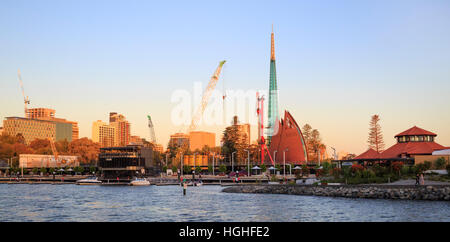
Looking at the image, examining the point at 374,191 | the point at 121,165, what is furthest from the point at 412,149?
the point at 121,165

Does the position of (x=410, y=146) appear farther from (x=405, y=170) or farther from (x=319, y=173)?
(x=405, y=170)

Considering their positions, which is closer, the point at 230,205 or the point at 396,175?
the point at 230,205

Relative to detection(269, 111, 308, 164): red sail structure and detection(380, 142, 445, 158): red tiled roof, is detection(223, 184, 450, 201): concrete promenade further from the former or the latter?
detection(269, 111, 308, 164): red sail structure

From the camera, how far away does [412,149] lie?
102625 millimetres

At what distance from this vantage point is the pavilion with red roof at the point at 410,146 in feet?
333

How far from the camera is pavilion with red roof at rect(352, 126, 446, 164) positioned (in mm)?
101438

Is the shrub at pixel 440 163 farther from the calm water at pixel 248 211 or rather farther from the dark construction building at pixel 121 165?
the dark construction building at pixel 121 165

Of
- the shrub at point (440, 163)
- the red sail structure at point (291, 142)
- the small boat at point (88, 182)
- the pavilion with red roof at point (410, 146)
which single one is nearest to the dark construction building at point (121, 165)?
the small boat at point (88, 182)

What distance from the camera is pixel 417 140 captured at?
10600 cm

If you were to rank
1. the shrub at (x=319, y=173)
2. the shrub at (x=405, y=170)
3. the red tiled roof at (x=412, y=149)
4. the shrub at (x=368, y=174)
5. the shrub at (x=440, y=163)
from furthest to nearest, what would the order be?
the red tiled roof at (x=412, y=149), the shrub at (x=319, y=173), the shrub at (x=440, y=163), the shrub at (x=368, y=174), the shrub at (x=405, y=170)

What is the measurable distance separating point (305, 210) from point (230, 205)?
12319 millimetres

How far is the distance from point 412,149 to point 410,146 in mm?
1469
